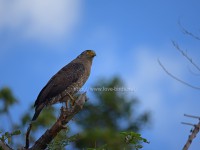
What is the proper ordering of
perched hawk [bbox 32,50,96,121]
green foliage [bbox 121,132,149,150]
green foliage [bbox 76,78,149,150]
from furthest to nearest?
green foliage [bbox 76,78,149,150]
perched hawk [bbox 32,50,96,121]
green foliage [bbox 121,132,149,150]

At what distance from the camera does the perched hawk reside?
994 centimetres

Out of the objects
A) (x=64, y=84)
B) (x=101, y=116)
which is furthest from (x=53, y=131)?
(x=101, y=116)

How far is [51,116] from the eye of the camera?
1559cm

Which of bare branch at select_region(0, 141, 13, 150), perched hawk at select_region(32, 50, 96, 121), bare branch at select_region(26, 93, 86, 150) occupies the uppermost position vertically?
perched hawk at select_region(32, 50, 96, 121)

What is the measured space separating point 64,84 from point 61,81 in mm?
97

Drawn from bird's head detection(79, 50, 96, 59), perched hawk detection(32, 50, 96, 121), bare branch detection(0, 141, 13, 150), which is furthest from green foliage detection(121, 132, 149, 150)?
bird's head detection(79, 50, 96, 59)

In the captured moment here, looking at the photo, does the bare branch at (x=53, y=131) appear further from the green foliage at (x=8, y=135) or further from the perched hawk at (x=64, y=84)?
the perched hawk at (x=64, y=84)

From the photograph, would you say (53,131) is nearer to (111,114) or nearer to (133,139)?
(133,139)

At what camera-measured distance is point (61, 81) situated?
1050cm

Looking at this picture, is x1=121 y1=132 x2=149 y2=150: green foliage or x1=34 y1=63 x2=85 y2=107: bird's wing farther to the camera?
x1=34 y1=63 x2=85 y2=107: bird's wing

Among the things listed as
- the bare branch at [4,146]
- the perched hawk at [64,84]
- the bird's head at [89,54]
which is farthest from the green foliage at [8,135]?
the bird's head at [89,54]

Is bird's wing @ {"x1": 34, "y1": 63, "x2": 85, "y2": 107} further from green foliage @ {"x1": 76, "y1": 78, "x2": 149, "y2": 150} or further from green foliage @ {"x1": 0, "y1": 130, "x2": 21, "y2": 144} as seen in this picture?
green foliage @ {"x1": 76, "y1": 78, "x2": 149, "y2": 150}

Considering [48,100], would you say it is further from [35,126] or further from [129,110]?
[129,110]

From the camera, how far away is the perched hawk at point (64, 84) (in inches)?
391
